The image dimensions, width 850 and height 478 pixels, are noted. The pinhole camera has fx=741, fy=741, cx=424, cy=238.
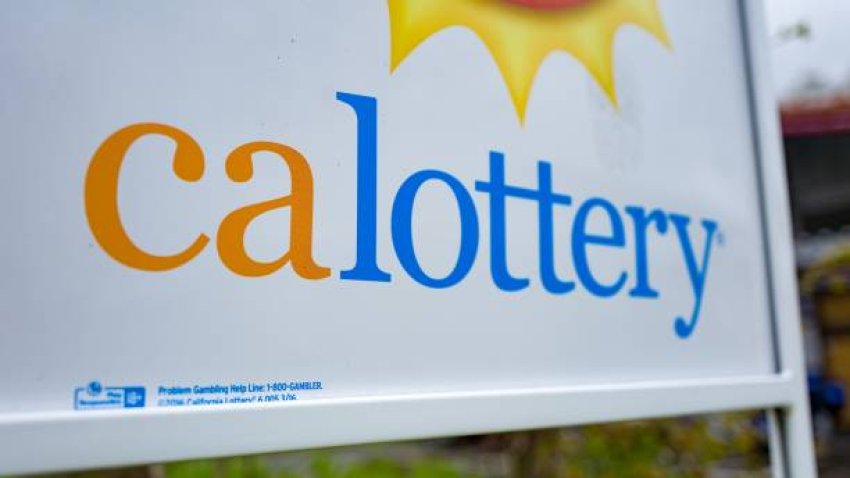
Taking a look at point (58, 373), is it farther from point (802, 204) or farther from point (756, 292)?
point (802, 204)

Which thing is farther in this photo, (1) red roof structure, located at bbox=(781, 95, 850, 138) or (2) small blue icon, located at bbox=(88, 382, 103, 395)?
(1) red roof structure, located at bbox=(781, 95, 850, 138)

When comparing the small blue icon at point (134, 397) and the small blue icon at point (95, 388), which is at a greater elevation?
the small blue icon at point (95, 388)

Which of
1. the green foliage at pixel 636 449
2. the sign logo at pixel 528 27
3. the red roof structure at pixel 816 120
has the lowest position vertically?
the green foliage at pixel 636 449

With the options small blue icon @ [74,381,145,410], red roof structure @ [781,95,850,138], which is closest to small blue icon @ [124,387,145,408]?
small blue icon @ [74,381,145,410]

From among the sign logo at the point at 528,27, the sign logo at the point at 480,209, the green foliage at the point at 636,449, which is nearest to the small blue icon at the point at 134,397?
the sign logo at the point at 480,209

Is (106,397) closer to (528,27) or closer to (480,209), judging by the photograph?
(480,209)

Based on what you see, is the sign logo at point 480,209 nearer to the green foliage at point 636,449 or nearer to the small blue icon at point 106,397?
the small blue icon at point 106,397

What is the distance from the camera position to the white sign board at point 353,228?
75 centimetres

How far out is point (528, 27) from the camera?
1.15 m

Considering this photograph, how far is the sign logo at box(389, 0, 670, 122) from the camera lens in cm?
103

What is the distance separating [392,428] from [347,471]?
3621mm

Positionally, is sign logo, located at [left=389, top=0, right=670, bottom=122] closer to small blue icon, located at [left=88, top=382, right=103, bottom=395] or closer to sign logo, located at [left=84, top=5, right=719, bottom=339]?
sign logo, located at [left=84, top=5, right=719, bottom=339]

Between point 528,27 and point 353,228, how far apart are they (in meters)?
0.46

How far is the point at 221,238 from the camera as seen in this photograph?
832mm
